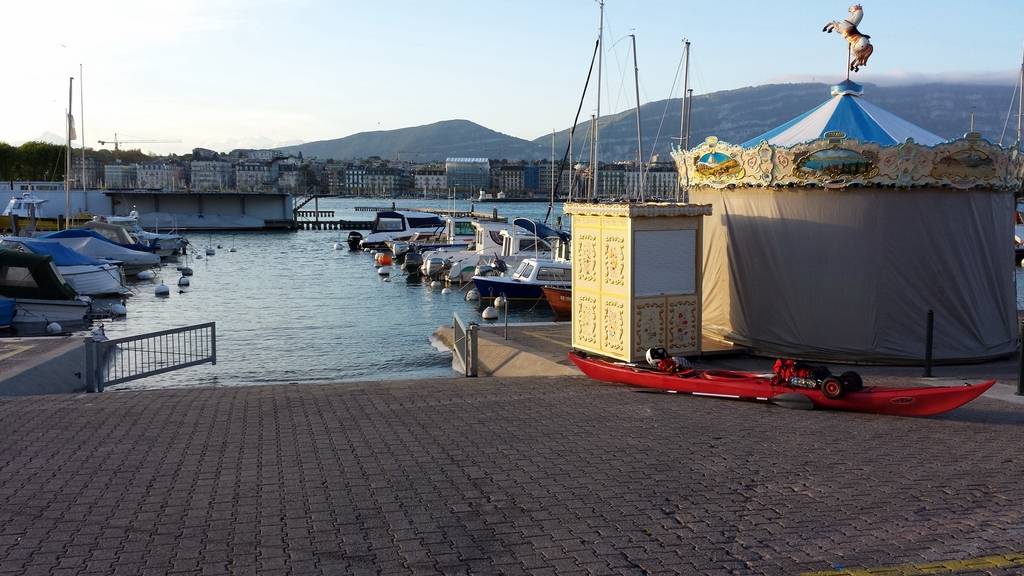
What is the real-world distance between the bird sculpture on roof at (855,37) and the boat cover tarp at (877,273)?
11.7 feet

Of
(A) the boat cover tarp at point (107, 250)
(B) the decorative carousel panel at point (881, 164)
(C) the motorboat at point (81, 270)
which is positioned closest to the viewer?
(B) the decorative carousel panel at point (881, 164)

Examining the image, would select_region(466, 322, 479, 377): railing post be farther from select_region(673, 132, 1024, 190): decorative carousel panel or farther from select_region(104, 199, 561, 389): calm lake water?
select_region(673, 132, 1024, 190): decorative carousel panel

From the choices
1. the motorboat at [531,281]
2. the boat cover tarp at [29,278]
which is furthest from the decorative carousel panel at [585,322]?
the boat cover tarp at [29,278]

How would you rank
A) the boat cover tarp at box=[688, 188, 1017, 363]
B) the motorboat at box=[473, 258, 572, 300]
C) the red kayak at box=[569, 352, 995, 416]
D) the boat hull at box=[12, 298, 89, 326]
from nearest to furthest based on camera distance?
the red kayak at box=[569, 352, 995, 416] → the boat cover tarp at box=[688, 188, 1017, 363] → the boat hull at box=[12, 298, 89, 326] → the motorboat at box=[473, 258, 572, 300]

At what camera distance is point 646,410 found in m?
12.5

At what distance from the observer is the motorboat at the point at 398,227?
73125 mm

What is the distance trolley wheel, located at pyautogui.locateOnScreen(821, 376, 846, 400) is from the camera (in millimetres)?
12055

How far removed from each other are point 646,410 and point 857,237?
5946mm

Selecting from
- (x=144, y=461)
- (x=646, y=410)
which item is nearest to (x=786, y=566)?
(x=646, y=410)

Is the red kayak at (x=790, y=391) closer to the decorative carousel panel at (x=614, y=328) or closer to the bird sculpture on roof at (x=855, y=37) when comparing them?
the decorative carousel panel at (x=614, y=328)

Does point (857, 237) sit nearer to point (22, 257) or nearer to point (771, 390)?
point (771, 390)

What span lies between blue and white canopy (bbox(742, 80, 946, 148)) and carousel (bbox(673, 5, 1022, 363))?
5cm

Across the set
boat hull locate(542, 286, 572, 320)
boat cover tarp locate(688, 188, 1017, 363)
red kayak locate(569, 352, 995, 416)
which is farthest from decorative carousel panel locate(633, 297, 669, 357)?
boat hull locate(542, 286, 572, 320)

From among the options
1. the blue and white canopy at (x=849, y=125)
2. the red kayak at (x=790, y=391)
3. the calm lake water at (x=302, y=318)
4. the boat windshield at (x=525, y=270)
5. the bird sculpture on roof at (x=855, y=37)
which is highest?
the bird sculpture on roof at (x=855, y=37)
